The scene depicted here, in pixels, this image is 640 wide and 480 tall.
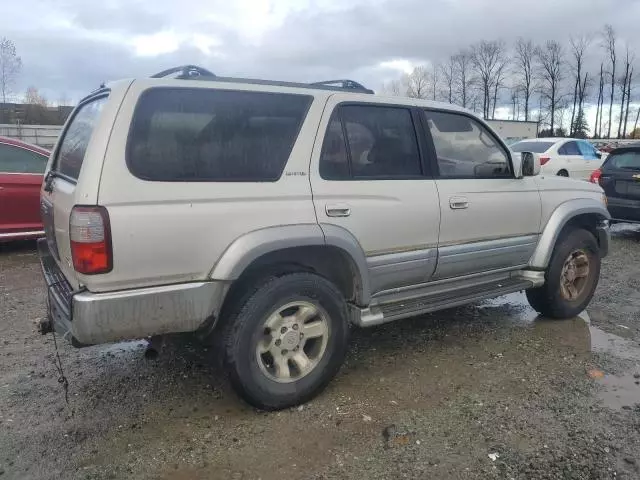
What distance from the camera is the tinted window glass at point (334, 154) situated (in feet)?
11.2

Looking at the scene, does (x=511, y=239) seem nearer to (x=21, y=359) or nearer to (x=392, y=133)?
(x=392, y=133)

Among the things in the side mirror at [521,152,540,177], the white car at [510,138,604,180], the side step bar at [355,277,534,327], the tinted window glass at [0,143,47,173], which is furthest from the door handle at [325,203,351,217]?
the white car at [510,138,604,180]

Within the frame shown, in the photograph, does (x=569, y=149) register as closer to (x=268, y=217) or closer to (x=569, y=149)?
(x=569, y=149)

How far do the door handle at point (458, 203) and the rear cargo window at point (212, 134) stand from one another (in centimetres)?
129

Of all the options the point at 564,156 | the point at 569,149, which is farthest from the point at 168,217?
the point at 569,149

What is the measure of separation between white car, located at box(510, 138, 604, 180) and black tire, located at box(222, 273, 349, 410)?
1231 centimetres

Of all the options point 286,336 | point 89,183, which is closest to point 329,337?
point 286,336

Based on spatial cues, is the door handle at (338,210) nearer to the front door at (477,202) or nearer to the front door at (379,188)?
the front door at (379,188)

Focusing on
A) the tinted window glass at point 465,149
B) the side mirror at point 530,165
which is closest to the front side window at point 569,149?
the side mirror at point 530,165

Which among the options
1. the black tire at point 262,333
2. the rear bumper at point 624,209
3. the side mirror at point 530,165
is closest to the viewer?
the black tire at point 262,333

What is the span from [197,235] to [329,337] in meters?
1.09

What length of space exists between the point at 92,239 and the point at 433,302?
2349 millimetres

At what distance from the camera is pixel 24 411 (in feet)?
11.0

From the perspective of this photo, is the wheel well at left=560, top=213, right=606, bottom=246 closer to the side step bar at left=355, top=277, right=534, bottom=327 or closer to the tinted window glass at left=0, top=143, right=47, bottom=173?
the side step bar at left=355, top=277, right=534, bottom=327
